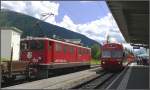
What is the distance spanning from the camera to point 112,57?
1505 inches

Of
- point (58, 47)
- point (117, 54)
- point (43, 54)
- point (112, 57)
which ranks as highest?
point (58, 47)

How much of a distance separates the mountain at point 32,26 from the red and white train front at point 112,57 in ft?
15.4

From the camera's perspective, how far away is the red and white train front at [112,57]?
124 ft

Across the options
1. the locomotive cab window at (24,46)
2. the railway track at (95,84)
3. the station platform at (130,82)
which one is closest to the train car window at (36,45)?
the locomotive cab window at (24,46)

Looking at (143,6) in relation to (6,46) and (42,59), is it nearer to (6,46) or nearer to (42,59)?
(42,59)

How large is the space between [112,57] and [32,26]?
805 cm

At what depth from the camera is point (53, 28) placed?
35.5m

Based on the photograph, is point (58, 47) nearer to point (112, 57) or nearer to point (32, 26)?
point (32, 26)

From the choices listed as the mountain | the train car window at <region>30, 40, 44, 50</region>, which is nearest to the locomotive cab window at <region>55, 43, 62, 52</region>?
the mountain

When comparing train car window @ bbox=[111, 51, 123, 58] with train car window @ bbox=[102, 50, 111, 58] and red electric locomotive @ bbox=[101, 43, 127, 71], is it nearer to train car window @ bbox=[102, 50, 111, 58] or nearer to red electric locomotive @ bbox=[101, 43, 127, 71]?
red electric locomotive @ bbox=[101, 43, 127, 71]

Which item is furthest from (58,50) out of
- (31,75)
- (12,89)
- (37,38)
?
(12,89)

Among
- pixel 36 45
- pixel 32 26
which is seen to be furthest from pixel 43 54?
pixel 32 26

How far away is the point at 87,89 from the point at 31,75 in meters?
6.13

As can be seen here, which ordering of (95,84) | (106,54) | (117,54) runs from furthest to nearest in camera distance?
(106,54)
(117,54)
(95,84)
